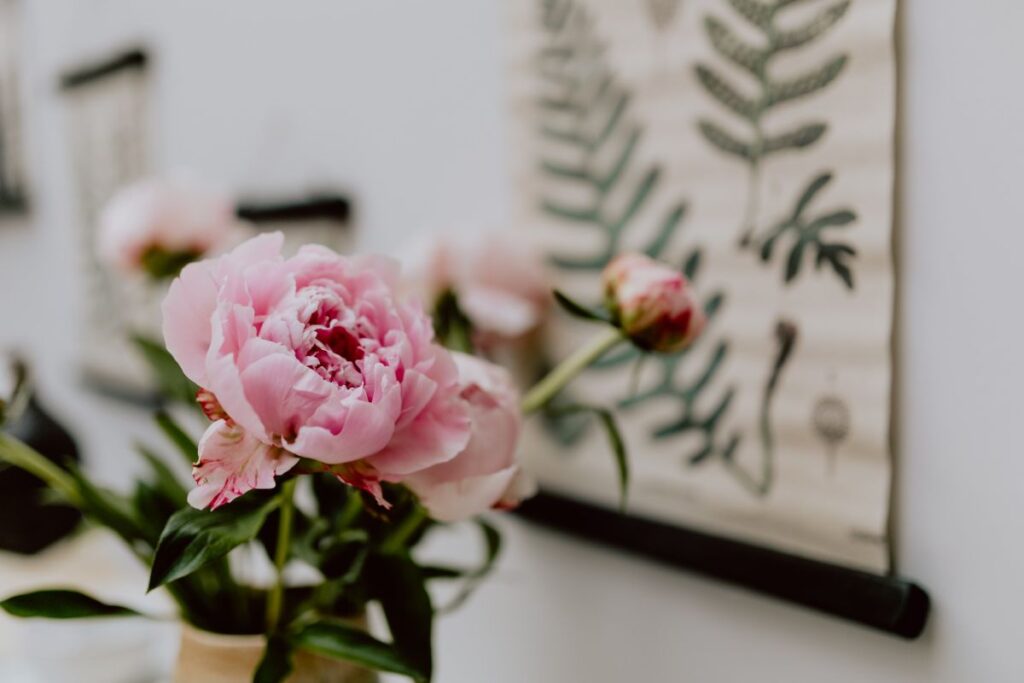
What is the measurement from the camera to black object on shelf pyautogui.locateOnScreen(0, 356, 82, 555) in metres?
1.25

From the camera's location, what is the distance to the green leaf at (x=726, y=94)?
2.00 feet

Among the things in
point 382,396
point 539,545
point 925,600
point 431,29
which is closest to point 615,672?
point 539,545

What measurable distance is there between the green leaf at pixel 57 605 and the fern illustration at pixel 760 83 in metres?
0.46

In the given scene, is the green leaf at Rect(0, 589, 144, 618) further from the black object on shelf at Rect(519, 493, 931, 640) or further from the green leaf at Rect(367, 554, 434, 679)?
the black object on shelf at Rect(519, 493, 931, 640)

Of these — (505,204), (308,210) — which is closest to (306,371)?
(505,204)

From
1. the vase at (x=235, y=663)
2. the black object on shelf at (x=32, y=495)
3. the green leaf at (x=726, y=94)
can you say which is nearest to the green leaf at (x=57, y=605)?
the vase at (x=235, y=663)

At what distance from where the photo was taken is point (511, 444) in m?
0.52

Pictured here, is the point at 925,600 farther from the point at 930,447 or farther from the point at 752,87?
the point at 752,87

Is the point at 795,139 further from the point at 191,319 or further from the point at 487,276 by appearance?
the point at 191,319

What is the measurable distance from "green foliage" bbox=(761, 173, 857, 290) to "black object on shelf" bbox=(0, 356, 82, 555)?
1026 millimetres

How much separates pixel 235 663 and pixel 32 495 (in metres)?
0.85

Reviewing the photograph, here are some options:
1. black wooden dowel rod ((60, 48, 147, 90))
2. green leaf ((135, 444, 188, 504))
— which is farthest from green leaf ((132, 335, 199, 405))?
black wooden dowel rod ((60, 48, 147, 90))

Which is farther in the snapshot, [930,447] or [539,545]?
[539,545]

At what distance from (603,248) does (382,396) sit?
0.34 metres
